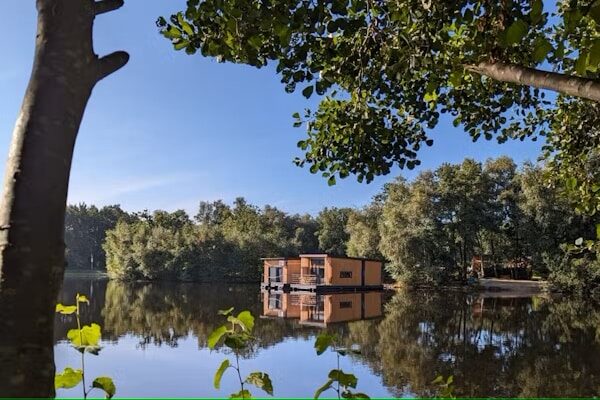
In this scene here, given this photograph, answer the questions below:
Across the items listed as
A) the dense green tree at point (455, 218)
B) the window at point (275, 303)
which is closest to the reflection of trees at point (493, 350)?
the window at point (275, 303)

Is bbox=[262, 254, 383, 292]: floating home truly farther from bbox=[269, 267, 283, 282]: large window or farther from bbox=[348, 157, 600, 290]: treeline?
bbox=[348, 157, 600, 290]: treeline

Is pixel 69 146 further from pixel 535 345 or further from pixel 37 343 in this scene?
pixel 535 345

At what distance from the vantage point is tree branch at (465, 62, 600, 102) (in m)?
2.02

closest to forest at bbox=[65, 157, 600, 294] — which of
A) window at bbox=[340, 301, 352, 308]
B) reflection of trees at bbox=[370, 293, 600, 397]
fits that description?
reflection of trees at bbox=[370, 293, 600, 397]

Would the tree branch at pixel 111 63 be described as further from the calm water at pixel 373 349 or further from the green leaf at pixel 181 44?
the calm water at pixel 373 349

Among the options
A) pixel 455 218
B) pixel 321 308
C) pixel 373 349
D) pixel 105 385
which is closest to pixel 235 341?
pixel 105 385

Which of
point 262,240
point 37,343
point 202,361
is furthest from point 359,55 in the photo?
point 262,240

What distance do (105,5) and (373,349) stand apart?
448 inches

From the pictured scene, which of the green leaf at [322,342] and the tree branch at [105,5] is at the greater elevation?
the tree branch at [105,5]

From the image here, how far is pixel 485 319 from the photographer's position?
16.9 meters

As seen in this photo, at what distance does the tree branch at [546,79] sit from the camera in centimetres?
202

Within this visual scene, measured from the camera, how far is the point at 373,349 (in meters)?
11.9

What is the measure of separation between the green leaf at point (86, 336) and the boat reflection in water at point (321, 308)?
48.4 ft

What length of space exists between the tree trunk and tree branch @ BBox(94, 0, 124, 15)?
1.2 inches
